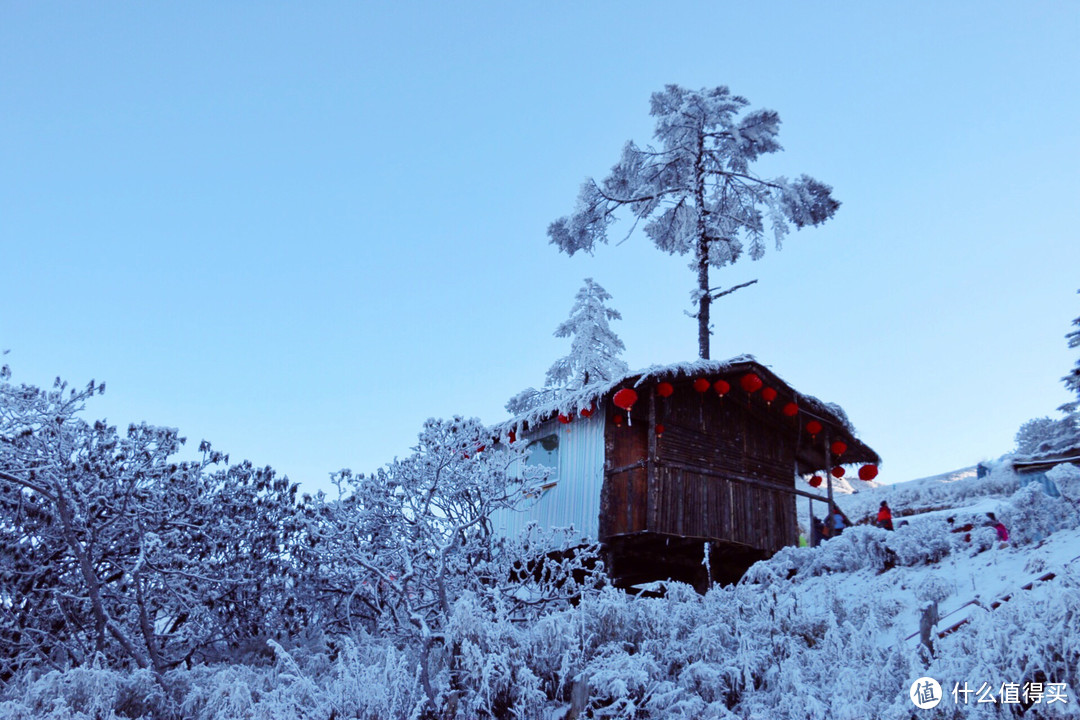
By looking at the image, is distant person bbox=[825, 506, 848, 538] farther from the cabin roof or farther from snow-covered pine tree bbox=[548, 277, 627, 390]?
snow-covered pine tree bbox=[548, 277, 627, 390]

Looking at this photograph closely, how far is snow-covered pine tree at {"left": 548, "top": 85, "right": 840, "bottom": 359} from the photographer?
61.7 ft

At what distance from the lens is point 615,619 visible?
6.82 metres

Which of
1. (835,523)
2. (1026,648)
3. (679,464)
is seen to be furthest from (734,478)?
(1026,648)

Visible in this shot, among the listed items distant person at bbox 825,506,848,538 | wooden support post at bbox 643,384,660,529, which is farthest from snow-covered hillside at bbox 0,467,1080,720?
distant person at bbox 825,506,848,538

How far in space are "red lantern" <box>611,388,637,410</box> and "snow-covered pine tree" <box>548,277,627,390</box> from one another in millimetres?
9820

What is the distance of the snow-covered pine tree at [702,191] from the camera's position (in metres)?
18.8

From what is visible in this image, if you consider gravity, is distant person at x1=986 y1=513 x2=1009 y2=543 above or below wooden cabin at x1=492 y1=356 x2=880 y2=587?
below

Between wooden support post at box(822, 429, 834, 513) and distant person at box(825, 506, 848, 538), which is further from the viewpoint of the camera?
wooden support post at box(822, 429, 834, 513)

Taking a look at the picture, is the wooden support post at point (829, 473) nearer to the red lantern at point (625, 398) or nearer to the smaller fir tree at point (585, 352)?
the red lantern at point (625, 398)

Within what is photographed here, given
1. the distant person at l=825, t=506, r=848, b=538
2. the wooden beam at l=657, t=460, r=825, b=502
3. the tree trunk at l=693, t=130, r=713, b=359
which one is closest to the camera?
the wooden beam at l=657, t=460, r=825, b=502

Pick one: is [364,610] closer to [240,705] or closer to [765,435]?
[240,705]

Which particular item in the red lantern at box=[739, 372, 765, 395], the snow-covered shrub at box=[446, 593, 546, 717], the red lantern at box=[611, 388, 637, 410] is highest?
the red lantern at box=[739, 372, 765, 395]

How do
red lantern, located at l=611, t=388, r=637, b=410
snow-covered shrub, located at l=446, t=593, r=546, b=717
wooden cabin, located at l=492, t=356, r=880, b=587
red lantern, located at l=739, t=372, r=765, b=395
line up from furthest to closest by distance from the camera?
red lantern, located at l=739, t=372, r=765, b=395, wooden cabin, located at l=492, t=356, r=880, b=587, red lantern, located at l=611, t=388, r=637, b=410, snow-covered shrub, located at l=446, t=593, r=546, b=717

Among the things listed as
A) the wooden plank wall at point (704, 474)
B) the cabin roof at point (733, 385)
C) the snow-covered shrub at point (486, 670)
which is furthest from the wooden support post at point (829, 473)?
the snow-covered shrub at point (486, 670)
